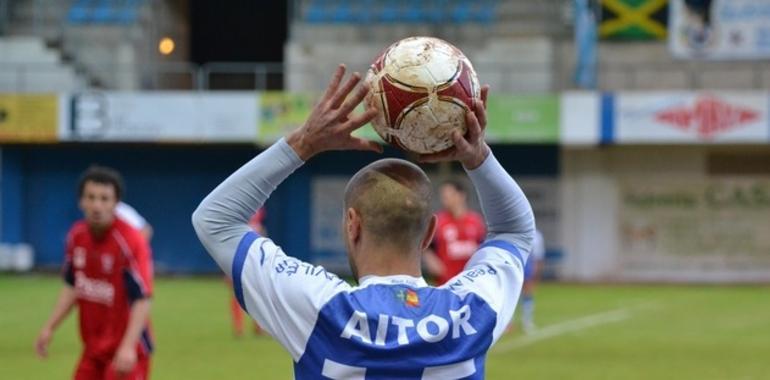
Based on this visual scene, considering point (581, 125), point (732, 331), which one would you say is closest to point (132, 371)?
point (732, 331)

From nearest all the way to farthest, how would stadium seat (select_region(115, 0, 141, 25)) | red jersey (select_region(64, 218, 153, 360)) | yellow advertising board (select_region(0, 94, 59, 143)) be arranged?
red jersey (select_region(64, 218, 153, 360)), yellow advertising board (select_region(0, 94, 59, 143)), stadium seat (select_region(115, 0, 141, 25))

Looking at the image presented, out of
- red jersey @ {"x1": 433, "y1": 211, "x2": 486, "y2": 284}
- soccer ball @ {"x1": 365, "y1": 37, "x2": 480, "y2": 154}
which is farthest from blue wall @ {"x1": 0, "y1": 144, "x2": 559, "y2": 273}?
soccer ball @ {"x1": 365, "y1": 37, "x2": 480, "y2": 154}

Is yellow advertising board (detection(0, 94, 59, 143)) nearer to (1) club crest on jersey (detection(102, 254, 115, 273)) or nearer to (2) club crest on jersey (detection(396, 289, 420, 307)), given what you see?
(1) club crest on jersey (detection(102, 254, 115, 273))

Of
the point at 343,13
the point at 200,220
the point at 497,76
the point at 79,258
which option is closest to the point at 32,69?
the point at 343,13

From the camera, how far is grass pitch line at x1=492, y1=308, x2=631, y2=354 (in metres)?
17.6

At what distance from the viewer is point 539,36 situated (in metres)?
34.1

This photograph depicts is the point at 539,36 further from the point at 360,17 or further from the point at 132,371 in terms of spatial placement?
the point at 132,371

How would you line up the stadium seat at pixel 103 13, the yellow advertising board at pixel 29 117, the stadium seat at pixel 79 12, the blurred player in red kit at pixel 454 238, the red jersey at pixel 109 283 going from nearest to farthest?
the red jersey at pixel 109 283, the blurred player in red kit at pixel 454 238, the yellow advertising board at pixel 29 117, the stadium seat at pixel 103 13, the stadium seat at pixel 79 12

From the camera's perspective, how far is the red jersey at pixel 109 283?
825 centimetres

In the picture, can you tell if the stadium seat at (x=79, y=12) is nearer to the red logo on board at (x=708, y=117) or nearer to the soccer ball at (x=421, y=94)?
the red logo on board at (x=708, y=117)

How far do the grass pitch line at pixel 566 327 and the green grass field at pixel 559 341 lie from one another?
0.01 metres

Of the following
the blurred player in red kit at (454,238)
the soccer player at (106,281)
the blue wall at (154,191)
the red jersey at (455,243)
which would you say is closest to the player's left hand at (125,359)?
the soccer player at (106,281)

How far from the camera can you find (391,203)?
3.75 m

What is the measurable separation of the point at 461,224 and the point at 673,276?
19644 mm
